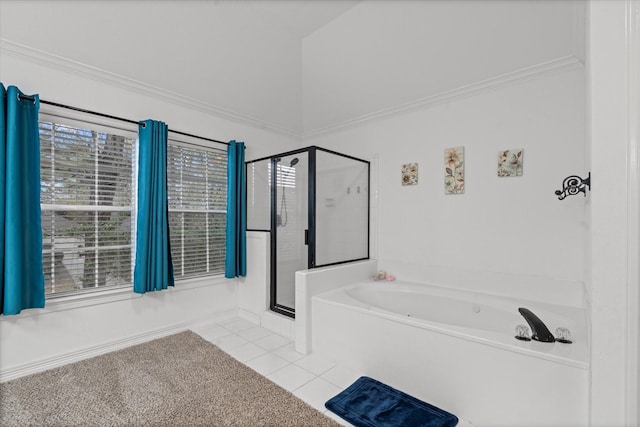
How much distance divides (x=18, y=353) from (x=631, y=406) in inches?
135

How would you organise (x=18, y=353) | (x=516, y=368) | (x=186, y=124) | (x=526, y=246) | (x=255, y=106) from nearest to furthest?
1. (x=516, y=368)
2. (x=18, y=353)
3. (x=526, y=246)
4. (x=186, y=124)
5. (x=255, y=106)

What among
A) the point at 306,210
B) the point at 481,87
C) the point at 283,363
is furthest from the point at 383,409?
the point at 481,87

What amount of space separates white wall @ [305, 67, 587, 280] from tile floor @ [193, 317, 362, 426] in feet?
4.51

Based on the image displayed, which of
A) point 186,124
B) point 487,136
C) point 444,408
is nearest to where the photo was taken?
point 444,408

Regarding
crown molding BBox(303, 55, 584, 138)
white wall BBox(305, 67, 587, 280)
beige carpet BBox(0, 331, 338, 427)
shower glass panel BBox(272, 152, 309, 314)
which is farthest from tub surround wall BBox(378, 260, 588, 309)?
beige carpet BBox(0, 331, 338, 427)

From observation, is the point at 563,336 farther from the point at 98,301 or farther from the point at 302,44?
the point at 302,44

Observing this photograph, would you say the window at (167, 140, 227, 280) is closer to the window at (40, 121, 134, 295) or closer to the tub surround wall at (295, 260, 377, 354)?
the window at (40, 121, 134, 295)

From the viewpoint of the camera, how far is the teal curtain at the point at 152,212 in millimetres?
2518

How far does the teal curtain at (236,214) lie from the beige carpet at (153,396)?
1.06 m

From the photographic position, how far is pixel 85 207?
2.35m

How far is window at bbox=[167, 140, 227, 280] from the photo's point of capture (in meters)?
2.92

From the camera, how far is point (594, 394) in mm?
1096

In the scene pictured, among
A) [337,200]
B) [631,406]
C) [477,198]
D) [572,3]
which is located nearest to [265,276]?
[337,200]

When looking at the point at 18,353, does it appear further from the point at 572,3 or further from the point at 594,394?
the point at 572,3
